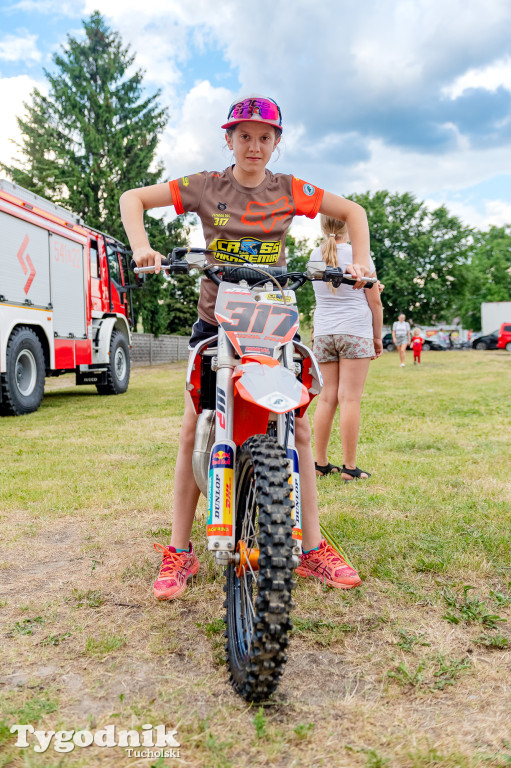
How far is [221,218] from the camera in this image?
2672 millimetres

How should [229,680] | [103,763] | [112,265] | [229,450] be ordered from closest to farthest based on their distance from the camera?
[103,763], [229,680], [229,450], [112,265]

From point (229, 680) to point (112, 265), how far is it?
12.3 m

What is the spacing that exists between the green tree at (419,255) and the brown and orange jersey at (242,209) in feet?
168

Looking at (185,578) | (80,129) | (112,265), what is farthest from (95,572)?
(80,129)

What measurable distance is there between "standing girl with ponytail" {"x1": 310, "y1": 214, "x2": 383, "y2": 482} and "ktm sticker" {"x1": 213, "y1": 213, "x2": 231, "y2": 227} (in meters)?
2.16

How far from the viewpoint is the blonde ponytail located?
4762mm

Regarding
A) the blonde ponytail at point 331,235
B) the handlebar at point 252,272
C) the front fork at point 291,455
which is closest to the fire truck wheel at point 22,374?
the blonde ponytail at point 331,235

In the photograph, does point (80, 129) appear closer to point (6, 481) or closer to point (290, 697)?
point (6, 481)

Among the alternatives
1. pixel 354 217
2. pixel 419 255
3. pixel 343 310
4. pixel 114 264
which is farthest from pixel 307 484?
pixel 419 255

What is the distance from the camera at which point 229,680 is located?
2.08 metres

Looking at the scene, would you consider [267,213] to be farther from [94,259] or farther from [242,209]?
[94,259]

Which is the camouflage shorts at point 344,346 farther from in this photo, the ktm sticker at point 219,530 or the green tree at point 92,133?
the green tree at point 92,133

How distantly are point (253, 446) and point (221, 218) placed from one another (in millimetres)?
1049

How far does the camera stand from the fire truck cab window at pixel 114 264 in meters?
13.4
